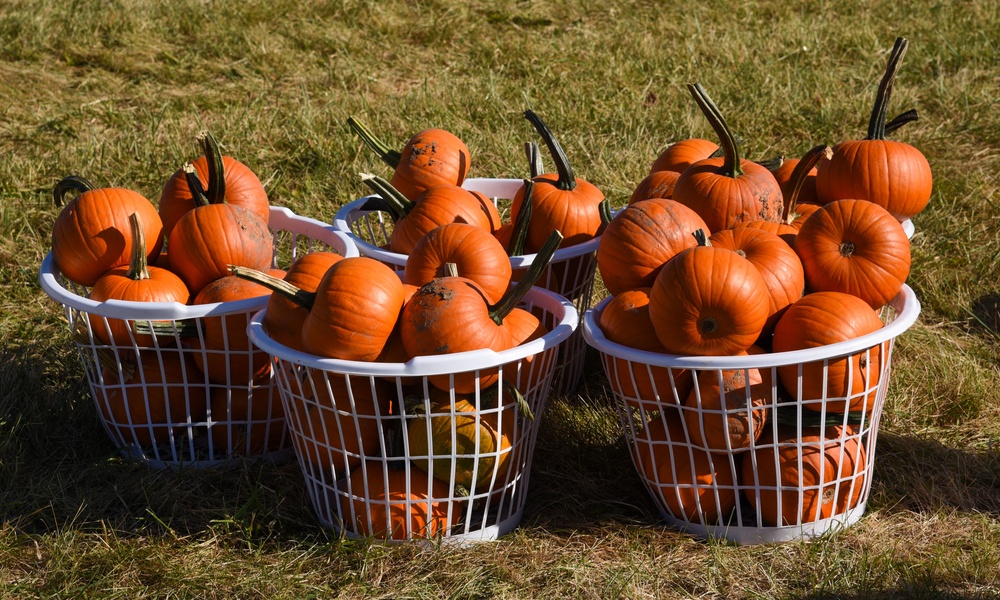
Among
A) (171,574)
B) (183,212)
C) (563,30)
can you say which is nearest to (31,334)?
(183,212)

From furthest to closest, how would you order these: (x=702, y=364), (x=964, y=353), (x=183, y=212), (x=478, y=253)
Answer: (x=964, y=353) → (x=183, y=212) → (x=478, y=253) → (x=702, y=364)

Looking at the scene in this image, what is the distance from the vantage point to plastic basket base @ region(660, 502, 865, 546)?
2299 mm

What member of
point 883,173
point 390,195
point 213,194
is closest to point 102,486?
point 213,194

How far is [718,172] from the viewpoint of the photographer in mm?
2707

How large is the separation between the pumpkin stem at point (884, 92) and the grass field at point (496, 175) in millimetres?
773

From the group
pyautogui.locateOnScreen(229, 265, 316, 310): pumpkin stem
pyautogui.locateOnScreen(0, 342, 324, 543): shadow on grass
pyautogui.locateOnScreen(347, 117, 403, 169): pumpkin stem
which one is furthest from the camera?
pyautogui.locateOnScreen(347, 117, 403, 169): pumpkin stem

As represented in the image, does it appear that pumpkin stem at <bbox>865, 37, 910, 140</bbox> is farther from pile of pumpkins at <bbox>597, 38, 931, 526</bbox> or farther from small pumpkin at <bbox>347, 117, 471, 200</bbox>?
small pumpkin at <bbox>347, 117, 471, 200</bbox>

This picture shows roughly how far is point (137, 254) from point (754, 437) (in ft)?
5.32

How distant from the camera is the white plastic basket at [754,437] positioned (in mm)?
2125

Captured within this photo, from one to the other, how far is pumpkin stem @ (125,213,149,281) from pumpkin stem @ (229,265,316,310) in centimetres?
45

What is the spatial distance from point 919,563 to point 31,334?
112 inches

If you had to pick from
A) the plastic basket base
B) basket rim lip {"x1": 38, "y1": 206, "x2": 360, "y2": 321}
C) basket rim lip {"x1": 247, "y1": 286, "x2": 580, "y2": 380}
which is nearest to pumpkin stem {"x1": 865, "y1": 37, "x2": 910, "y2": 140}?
the plastic basket base

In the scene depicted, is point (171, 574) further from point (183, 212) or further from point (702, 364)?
point (702, 364)

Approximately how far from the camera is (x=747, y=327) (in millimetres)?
2098
